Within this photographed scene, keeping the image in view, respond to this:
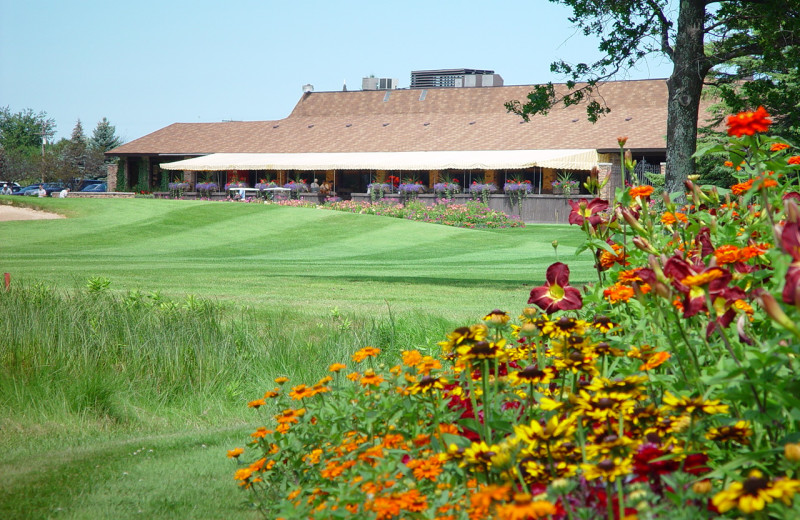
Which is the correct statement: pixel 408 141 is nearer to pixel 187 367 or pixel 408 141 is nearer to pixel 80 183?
pixel 80 183

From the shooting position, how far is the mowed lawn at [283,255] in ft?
36.4

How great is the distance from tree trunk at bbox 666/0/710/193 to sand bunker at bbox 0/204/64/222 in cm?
2148

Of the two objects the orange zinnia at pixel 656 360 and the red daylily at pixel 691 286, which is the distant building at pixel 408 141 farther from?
the red daylily at pixel 691 286

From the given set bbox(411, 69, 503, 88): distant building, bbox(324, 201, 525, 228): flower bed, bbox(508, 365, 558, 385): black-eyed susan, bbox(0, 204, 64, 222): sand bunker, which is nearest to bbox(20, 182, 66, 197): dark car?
bbox(0, 204, 64, 222): sand bunker

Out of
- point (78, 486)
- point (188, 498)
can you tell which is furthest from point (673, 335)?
point (78, 486)

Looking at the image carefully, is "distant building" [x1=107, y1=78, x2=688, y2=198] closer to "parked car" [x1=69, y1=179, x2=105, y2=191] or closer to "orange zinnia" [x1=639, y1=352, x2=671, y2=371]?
"parked car" [x1=69, y1=179, x2=105, y2=191]

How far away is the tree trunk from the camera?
33.8 feet

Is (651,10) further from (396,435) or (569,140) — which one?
(569,140)

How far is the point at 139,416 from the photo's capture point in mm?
5477

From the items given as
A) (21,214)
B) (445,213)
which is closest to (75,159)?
(21,214)

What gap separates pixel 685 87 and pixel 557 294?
7.63 m

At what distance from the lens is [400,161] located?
36062 millimetres

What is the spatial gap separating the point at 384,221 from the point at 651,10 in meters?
15.1

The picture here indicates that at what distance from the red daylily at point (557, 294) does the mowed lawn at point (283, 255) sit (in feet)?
15.9
